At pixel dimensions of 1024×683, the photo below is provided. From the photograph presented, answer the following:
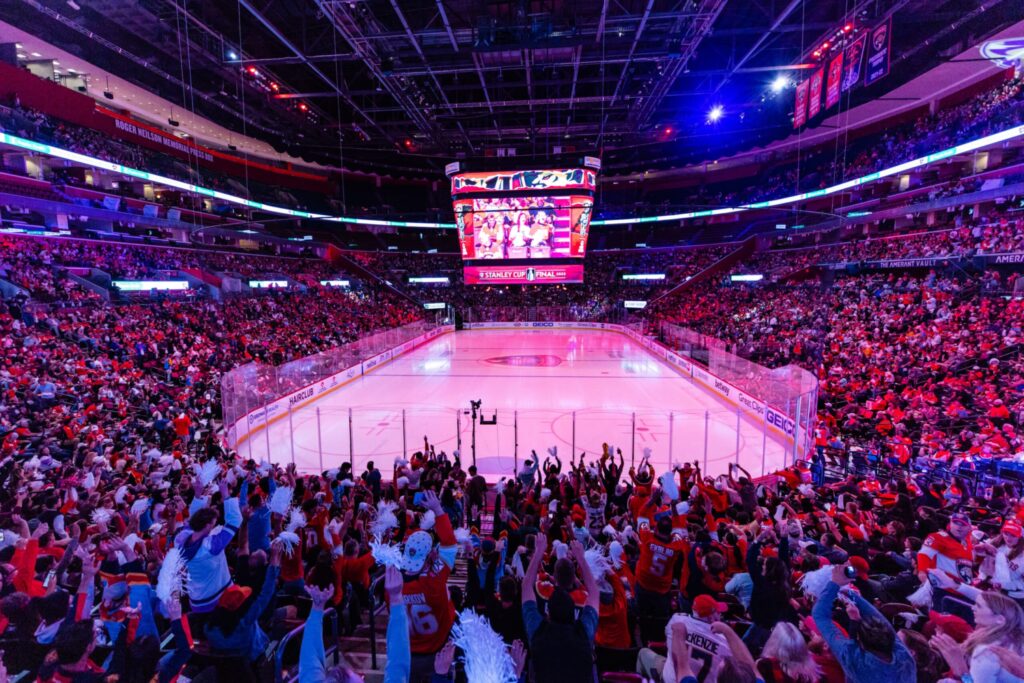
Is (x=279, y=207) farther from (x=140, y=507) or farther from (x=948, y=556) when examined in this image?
(x=948, y=556)

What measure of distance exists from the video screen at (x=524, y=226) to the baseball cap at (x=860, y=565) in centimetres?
2302

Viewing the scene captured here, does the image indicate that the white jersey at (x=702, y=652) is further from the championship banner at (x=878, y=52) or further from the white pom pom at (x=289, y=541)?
the championship banner at (x=878, y=52)

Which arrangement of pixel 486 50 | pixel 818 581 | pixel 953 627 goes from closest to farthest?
pixel 953 627 < pixel 818 581 < pixel 486 50

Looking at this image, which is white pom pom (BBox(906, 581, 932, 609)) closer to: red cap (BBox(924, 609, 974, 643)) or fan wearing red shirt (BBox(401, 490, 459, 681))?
red cap (BBox(924, 609, 974, 643))

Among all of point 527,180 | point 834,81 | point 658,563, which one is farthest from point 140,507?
point 527,180

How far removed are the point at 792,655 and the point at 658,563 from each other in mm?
1764

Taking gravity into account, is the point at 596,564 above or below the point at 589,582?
below

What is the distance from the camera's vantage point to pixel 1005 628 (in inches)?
92.4

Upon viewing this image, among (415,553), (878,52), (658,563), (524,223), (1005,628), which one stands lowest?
(658,563)

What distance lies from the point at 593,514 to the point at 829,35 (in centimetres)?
1894

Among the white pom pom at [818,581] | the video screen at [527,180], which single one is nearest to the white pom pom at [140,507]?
the white pom pom at [818,581]

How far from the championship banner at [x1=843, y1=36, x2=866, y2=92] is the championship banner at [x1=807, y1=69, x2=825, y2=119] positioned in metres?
2.00

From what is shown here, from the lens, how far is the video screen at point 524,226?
25.3 m

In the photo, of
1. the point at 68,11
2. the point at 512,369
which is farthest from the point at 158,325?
the point at 512,369
